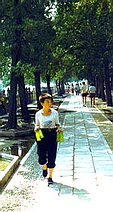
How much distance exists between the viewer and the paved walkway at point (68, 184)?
21.7ft

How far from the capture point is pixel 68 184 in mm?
7918

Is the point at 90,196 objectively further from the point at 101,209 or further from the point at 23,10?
the point at 23,10

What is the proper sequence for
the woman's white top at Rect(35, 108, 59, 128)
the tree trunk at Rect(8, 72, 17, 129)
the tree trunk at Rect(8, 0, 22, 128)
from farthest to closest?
the tree trunk at Rect(8, 72, 17, 129) → the tree trunk at Rect(8, 0, 22, 128) → the woman's white top at Rect(35, 108, 59, 128)

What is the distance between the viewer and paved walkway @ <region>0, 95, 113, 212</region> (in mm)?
6629

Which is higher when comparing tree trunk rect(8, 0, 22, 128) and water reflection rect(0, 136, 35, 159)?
tree trunk rect(8, 0, 22, 128)

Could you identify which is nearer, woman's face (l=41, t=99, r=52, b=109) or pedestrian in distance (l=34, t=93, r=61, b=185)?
woman's face (l=41, t=99, r=52, b=109)

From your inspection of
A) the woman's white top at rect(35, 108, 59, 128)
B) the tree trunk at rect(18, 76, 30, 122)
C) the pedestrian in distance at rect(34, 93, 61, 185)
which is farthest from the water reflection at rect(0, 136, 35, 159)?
the tree trunk at rect(18, 76, 30, 122)

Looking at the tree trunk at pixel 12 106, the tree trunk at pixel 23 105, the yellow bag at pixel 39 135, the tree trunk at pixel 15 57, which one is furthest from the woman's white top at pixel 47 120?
the tree trunk at pixel 23 105

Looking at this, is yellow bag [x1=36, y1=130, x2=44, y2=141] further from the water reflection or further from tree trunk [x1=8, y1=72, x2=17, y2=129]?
tree trunk [x1=8, y1=72, x2=17, y2=129]

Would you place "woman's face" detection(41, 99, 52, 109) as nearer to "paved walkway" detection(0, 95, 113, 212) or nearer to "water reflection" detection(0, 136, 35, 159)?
"paved walkway" detection(0, 95, 113, 212)

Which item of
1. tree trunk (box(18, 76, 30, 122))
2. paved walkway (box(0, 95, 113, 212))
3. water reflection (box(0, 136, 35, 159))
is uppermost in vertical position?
tree trunk (box(18, 76, 30, 122))

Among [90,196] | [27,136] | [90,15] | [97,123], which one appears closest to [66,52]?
[90,15]

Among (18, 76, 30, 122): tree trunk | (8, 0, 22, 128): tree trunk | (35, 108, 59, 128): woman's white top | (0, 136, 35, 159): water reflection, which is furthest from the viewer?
(18, 76, 30, 122): tree trunk

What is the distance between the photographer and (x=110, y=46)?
2998 cm
